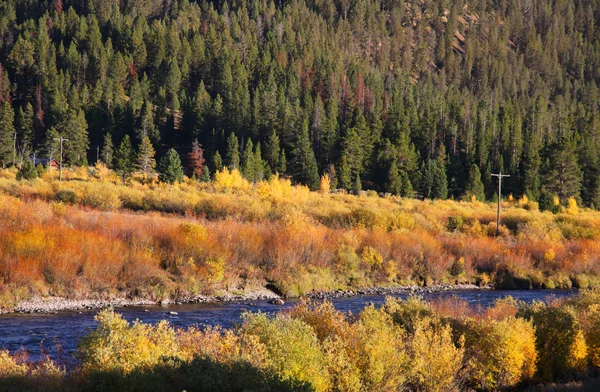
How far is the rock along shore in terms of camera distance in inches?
923

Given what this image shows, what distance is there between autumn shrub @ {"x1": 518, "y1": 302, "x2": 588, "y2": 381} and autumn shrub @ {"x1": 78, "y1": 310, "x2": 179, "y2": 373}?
9.25 m

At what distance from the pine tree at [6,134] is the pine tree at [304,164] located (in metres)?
36.0

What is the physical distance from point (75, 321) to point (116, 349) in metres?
11.0

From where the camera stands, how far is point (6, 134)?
85625 mm

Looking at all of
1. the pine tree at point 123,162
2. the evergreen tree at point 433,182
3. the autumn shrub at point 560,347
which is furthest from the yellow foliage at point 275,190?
the autumn shrub at point 560,347

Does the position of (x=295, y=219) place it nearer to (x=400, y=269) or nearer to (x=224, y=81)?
(x=400, y=269)

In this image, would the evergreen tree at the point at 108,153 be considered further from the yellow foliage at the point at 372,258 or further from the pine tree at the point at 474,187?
the yellow foliage at the point at 372,258

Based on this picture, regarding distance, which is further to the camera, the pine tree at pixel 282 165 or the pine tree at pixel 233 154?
the pine tree at pixel 282 165

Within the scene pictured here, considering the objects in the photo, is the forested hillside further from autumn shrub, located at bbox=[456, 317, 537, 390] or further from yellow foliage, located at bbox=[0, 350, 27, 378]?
yellow foliage, located at bbox=[0, 350, 27, 378]

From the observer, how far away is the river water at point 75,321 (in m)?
17.6

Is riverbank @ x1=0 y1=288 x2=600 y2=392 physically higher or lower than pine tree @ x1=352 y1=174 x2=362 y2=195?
lower

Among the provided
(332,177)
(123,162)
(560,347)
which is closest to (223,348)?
(560,347)

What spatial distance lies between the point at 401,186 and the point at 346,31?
95830 mm

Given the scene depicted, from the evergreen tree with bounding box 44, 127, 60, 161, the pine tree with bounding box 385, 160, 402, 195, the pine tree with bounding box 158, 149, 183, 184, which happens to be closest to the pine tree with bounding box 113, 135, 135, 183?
the pine tree with bounding box 158, 149, 183, 184
